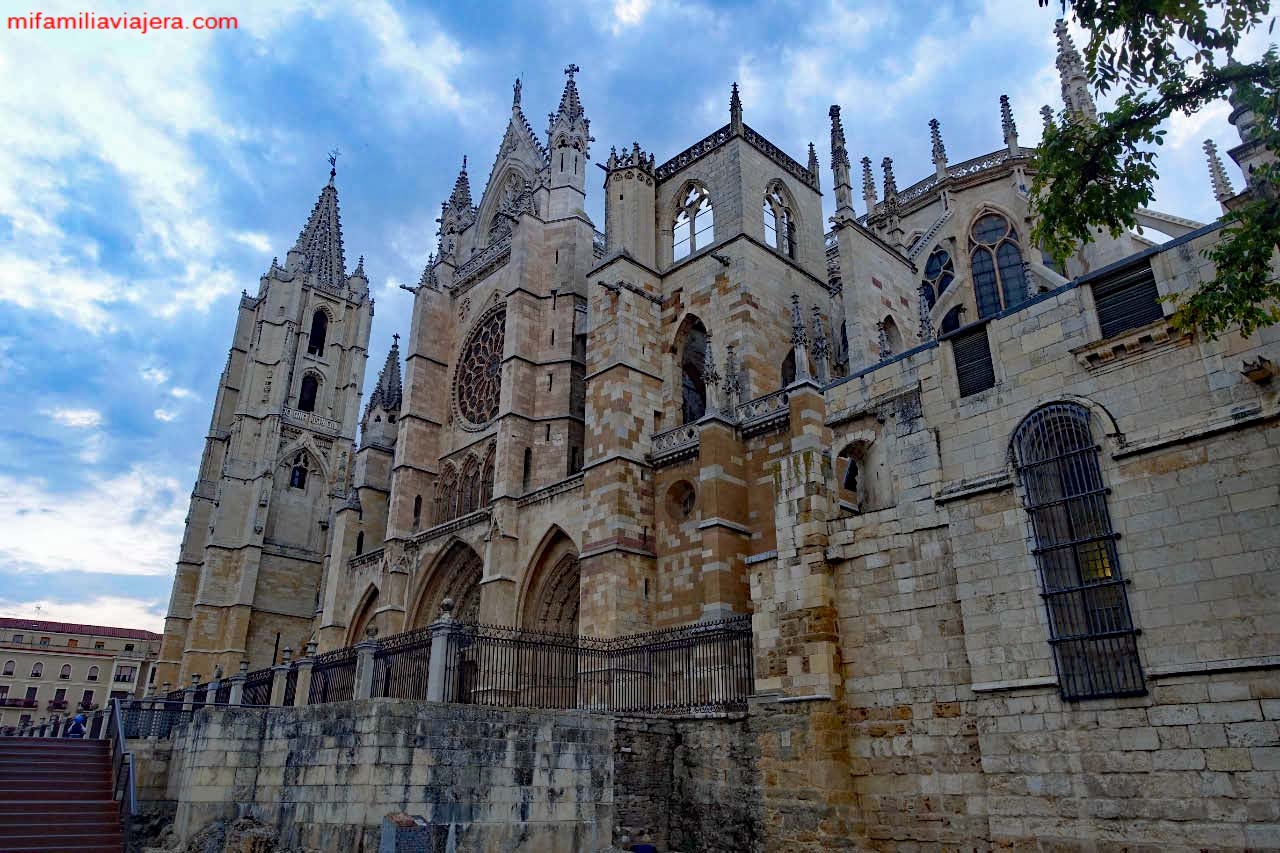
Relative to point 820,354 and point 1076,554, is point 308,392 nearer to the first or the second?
point 820,354

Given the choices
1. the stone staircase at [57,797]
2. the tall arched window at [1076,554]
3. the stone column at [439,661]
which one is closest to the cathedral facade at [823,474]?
the tall arched window at [1076,554]

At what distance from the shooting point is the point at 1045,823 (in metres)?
8.93

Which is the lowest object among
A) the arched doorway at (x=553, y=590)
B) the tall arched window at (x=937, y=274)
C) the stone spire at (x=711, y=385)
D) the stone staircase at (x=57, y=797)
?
the stone staircase at (x=57, y=797)

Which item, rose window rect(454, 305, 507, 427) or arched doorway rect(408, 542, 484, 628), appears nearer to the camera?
arched doorway rect(408, 542, 484, 628)

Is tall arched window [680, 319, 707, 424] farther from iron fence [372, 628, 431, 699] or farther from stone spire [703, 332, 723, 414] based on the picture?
iron fence [372, 628, 431, 699]

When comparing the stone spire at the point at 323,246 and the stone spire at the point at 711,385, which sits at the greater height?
the stone spire at the point at 323,246

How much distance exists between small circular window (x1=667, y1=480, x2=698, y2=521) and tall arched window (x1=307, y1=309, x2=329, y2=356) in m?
26.3

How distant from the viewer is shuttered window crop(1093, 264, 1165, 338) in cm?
959

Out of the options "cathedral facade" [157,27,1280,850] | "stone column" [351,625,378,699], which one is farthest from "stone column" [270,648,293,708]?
"cathedral facade" [157,27,1280,850]

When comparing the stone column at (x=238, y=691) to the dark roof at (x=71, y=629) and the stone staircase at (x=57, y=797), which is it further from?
the dark roof at (x=71, y=629)

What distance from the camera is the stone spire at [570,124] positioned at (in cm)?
2706

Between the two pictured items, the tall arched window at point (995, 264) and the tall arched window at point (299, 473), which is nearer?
the tall arched window at point (995, 264)

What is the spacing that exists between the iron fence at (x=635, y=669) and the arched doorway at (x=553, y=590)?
6.29 metres

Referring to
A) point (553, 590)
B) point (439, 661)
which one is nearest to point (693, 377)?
point (553, 590)
